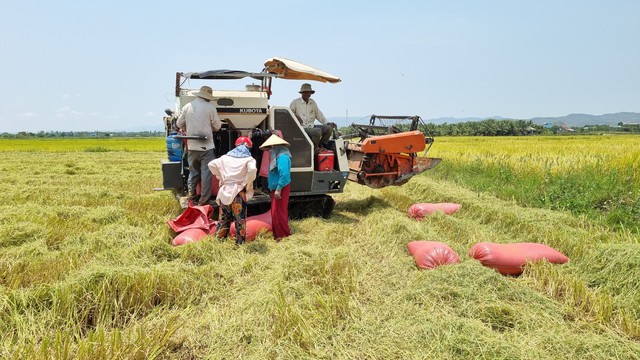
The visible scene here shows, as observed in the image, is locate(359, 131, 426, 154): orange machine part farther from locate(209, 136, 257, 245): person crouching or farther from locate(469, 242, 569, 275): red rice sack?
locate(469, 242, 569, 275): red rice sack

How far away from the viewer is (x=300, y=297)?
11.3 ft

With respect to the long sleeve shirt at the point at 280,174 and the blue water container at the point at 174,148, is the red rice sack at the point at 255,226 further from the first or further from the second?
the blue water container at the point at 174,148

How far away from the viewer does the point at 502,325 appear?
10.0 ft

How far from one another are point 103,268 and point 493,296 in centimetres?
336

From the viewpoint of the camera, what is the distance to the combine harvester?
6.20 meters

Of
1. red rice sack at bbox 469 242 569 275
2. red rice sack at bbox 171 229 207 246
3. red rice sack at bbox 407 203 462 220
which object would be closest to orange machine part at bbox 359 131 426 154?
red rice sack at bbox 407 203 462 220

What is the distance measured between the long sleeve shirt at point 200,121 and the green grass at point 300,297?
133cm

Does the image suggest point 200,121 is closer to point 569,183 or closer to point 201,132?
point 201,132

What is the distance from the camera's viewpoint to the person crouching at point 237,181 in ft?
16.4

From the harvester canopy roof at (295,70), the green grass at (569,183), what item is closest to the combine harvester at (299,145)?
the harvester canopy roof at (295,70)

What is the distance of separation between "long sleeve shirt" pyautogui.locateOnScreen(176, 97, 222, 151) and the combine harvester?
7.2 inches

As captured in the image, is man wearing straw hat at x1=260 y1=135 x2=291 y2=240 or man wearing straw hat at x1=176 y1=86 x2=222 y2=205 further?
man wearing straw hat at x1=176 y1=86 x2=222 y2=205

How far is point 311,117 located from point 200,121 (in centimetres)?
236

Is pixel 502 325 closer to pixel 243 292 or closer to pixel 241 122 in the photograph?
pixel 243 292
